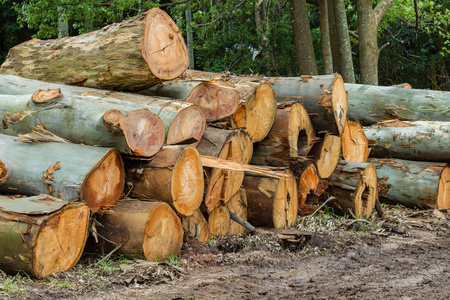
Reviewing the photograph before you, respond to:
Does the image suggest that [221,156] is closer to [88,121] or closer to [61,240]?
[88,121]

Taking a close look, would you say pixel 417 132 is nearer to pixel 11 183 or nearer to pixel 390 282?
pixel 390 282

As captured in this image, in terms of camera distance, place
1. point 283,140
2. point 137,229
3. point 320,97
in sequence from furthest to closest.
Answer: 1. point 320,97
2. point 283,140
3. point 137,229

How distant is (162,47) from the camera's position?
5086 millimetres

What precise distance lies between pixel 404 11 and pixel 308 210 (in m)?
11.0

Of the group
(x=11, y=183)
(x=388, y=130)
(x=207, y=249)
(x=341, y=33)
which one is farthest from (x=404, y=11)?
(x=11, y=183)

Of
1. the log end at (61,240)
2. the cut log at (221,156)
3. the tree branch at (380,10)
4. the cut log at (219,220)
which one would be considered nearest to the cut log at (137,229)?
the log end at (61,240)

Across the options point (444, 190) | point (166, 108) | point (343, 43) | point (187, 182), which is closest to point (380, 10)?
point (343, 43)

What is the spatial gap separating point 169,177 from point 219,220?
117 centimetres

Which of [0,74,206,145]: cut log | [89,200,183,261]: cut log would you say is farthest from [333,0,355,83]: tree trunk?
[89,200,183,261]: cut log

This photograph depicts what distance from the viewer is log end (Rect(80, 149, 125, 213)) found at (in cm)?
394

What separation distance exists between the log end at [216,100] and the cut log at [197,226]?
3.52ft

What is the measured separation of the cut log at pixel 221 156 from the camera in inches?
195

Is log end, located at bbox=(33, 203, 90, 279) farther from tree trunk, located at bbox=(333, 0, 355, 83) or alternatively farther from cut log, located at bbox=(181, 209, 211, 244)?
tree trunk, located at bbox=(333, 0, 355, 83)

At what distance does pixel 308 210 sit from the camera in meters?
6.37
